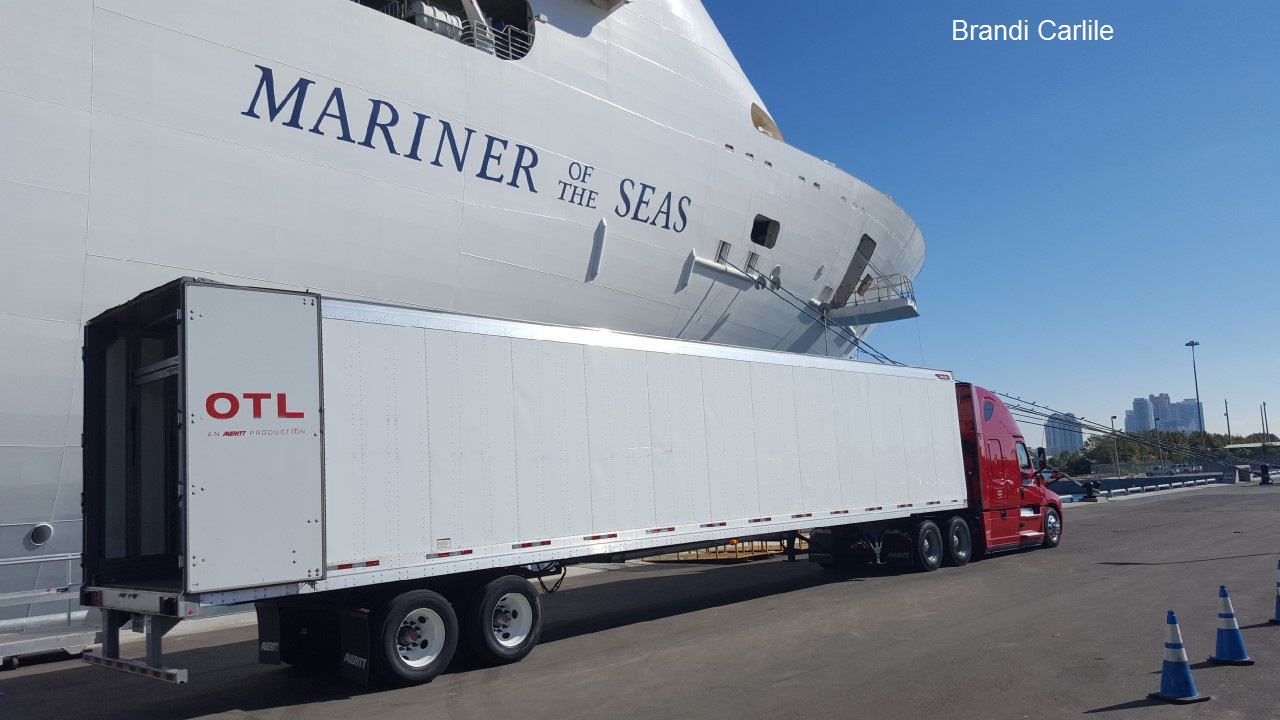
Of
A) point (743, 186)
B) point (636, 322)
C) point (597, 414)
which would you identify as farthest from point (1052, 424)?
point (597, 414)

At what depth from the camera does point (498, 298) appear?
48.1ft

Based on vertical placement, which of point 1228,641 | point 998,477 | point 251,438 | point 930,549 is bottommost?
point 1228,641

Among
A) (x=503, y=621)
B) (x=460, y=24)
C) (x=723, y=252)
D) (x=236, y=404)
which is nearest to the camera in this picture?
(x=236, y=404)

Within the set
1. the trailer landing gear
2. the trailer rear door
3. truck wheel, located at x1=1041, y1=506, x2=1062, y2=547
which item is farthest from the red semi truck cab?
the trailer landing gear

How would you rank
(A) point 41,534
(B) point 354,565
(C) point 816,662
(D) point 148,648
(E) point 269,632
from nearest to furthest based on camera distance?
1. (D) point 148,648
2. (B) point 354,565
3. (C) point 816,662
4. (E) point 269,632
5. (A) point 41,534

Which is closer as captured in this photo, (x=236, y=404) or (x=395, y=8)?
(x=236, y=404)

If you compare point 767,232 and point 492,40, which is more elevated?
point 492,40

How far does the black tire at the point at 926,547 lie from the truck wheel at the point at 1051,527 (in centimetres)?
434

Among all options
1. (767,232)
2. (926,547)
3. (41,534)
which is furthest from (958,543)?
(41,534)

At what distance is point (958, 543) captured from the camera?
1691 centimetres

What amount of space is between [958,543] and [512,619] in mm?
10485

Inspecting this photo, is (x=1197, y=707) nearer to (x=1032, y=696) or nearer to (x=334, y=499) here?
(x=1032, y=696)

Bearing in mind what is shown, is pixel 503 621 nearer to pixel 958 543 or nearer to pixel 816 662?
pixel 816 662

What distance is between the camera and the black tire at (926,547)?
1580cm
